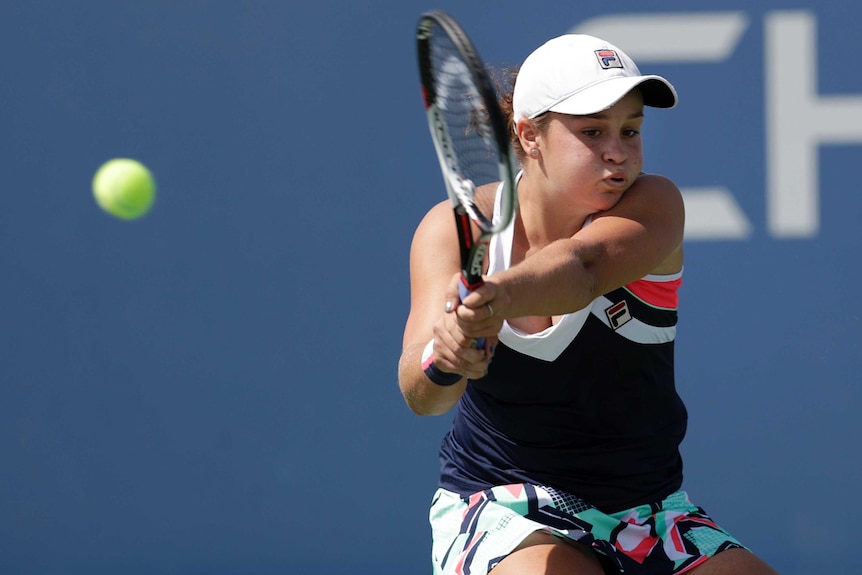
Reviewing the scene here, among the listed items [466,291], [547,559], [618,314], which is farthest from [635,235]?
[547,559]

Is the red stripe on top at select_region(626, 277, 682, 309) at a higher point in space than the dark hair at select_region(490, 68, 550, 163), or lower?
lower

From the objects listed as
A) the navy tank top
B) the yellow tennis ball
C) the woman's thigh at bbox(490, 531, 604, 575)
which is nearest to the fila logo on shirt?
the navy tank top

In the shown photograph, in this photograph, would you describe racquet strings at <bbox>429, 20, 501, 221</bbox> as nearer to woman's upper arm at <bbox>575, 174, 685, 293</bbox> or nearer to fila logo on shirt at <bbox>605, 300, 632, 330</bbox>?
woman's upper arm at <bbox>575, 174, 685, 293</bbox>

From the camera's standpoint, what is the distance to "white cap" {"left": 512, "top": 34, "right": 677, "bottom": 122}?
216 cm

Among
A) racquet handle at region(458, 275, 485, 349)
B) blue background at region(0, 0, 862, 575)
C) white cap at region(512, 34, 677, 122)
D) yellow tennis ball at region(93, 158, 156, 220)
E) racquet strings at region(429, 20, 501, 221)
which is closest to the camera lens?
racquet handle at region(458, 275, 485, 349)

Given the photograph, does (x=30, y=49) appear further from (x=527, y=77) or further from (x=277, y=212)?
(x=527, y=77)

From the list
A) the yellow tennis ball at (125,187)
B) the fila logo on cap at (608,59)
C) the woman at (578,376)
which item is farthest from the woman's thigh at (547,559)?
the yellow tennis ball at (125,187)

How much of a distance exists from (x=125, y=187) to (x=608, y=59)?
213 cm

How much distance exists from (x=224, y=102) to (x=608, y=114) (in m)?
1.95

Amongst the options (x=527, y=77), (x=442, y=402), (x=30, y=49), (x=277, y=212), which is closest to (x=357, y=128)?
(x=277, y=212)

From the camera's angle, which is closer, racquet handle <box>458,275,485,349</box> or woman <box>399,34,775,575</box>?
racquet handle <box>458,275,485,349</box>

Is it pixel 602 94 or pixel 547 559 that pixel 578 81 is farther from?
pixel 547 559

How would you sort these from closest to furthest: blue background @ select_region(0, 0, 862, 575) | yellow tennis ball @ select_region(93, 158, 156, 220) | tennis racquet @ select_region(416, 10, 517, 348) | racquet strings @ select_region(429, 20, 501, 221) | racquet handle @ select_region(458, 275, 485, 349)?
racquet handle @ select_region(458, 275, 485, 349), tennis racquet @ select_region(416, 10, 517, 348), racquet strings @ select_region(429, 20, 501, 221), blue background @ select_region(0, 0, 862, 575), yellow tennis ball @ select_region(93, 158, 156, 220)

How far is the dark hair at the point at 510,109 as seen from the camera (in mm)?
2277
